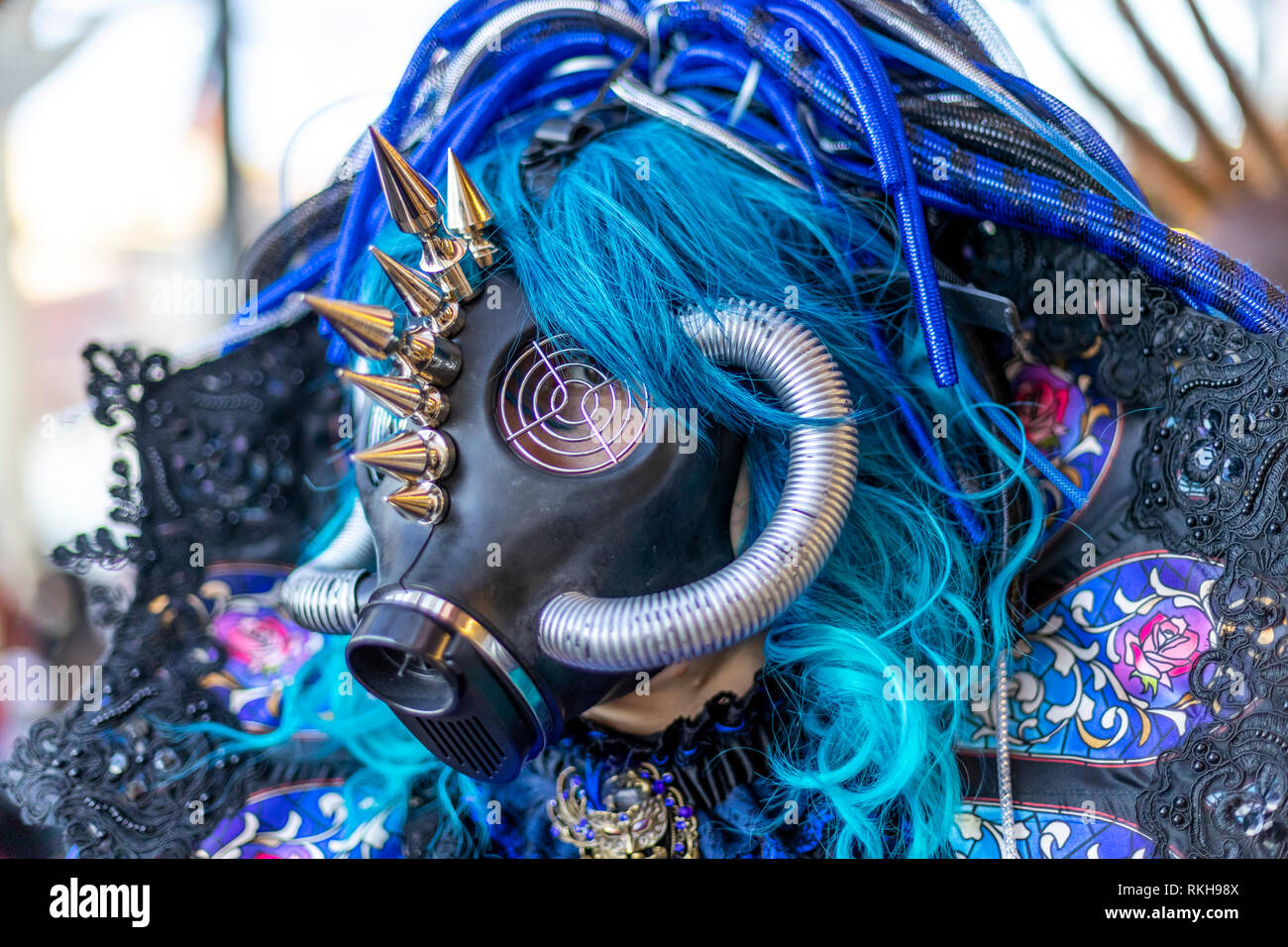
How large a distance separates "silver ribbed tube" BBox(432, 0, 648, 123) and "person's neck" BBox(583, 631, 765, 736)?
2.29 ft

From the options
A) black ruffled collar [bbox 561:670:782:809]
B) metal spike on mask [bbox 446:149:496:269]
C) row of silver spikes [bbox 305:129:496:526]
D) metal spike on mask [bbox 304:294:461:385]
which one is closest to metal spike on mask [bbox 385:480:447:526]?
row of silver spikes [bbox 305:129:496:526]

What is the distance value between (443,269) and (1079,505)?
0.71 meters

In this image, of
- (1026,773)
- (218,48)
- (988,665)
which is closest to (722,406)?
(988,665)

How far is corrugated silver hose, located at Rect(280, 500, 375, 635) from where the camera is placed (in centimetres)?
95

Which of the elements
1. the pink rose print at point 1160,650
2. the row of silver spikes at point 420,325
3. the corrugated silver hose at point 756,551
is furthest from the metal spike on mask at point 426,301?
the pink rose print at point 1160,650

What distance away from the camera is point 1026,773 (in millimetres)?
989

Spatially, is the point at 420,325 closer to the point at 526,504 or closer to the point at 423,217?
the point at 423,217

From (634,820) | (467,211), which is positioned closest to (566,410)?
(467,211)

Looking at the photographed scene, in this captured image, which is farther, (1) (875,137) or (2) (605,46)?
(2) (605,46)

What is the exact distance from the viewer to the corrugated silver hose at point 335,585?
95cm

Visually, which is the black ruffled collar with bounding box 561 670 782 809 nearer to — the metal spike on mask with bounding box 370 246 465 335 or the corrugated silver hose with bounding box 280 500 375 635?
the corrugated silver hose with bounding box 280 500 375 635

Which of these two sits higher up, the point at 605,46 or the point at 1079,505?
the point at 605,46

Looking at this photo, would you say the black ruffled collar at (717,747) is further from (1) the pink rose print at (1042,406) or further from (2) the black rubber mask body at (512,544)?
(1) the pink rose print at (1042,406)
